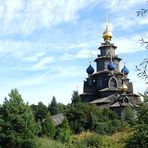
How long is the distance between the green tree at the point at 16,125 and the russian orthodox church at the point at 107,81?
30671 millimetres

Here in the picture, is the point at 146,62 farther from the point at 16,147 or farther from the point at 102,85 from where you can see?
the point at 102,85

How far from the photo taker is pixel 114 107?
70812 millimetres

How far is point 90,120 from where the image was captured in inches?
2320

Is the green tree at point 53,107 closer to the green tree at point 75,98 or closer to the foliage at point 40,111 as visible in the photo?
the green tree at point 75,98

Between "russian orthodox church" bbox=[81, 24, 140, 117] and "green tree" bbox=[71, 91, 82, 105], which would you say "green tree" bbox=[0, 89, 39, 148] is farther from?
"green tree" bbox=[71, 91, 82, 105]

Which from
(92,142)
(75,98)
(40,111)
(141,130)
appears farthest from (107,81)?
(141,130)

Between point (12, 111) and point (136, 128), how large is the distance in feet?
77.6

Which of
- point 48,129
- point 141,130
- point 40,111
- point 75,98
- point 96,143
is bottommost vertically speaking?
point 141,130

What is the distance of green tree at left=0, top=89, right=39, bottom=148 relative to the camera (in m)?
40.1

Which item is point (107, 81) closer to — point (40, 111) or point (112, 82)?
point (112, 82)

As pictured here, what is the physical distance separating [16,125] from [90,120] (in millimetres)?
18975

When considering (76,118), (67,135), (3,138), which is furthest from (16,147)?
(76,118)

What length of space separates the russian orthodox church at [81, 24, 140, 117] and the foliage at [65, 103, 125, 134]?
11942 millimetres

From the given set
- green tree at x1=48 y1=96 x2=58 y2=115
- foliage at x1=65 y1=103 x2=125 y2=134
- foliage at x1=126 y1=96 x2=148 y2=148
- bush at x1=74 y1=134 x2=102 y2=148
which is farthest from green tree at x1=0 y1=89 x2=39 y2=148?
green tree at x1=48 y1=96 x2=58 y2=115
